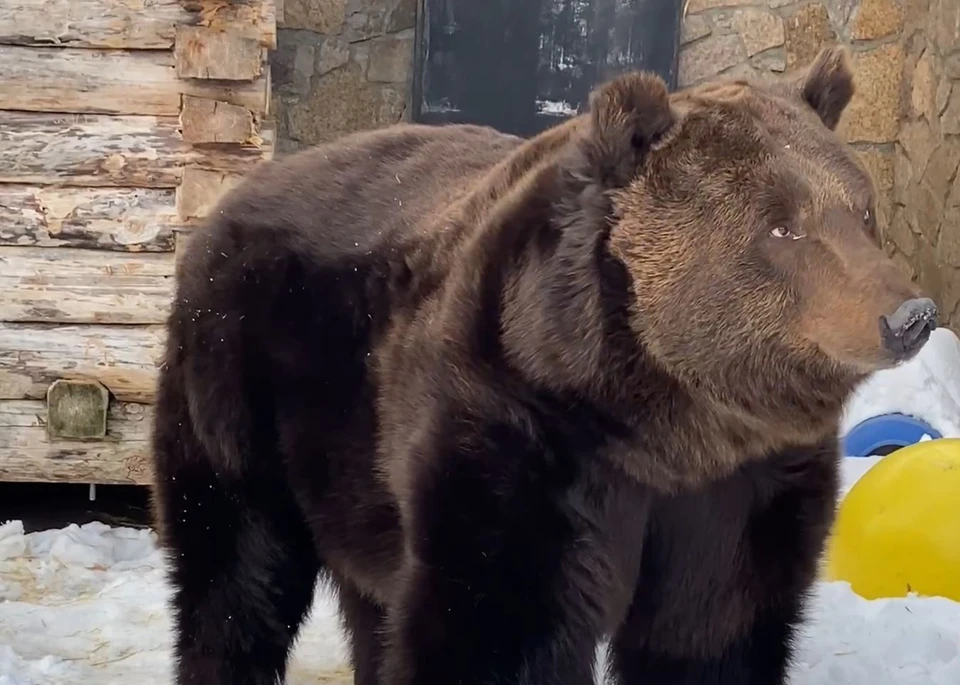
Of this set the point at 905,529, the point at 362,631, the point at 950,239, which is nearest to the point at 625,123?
the point at 362,631

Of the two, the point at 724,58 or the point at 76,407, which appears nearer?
the point at 76,407

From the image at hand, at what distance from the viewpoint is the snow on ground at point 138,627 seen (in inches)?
146

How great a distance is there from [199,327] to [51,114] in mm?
2702

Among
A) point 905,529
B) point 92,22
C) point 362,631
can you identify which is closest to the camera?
point 362,631

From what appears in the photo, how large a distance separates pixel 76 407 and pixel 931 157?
14.6 ft

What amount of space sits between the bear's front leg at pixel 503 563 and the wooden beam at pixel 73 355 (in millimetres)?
3412

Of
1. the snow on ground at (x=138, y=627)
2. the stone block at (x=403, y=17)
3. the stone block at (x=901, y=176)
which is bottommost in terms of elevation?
the snow on ground at (x=138, y=627)

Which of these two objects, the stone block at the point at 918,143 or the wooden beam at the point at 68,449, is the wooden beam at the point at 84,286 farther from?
the stone block at the point at 918,143

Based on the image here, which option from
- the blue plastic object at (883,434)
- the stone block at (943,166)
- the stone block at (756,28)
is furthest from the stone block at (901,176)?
the blue plastic object at (883,434)

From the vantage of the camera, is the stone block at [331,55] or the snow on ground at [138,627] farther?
the stone block at [331,55]

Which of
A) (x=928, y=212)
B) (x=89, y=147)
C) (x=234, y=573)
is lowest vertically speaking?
(x=234, y=573)

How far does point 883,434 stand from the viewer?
5699 mm

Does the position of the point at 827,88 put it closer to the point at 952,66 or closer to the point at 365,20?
the point at 952,66

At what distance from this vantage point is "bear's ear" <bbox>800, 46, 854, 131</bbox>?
261 cm
